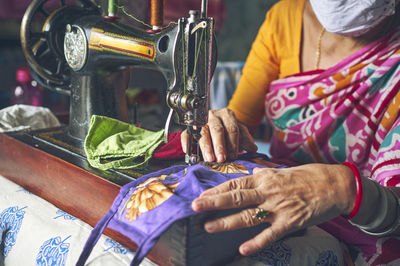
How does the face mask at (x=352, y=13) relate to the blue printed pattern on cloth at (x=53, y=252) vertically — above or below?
above

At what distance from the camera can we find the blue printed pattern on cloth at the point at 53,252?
661mm

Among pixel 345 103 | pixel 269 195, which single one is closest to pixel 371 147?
pixel 345 103

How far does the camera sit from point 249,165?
2.51 feet

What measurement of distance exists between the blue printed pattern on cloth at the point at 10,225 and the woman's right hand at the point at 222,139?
39 cm

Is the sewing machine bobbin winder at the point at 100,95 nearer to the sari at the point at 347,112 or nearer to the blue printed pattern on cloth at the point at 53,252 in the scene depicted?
the blue printed pattern on cloth at the point at 53,252

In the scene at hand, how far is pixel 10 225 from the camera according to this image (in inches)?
30.8

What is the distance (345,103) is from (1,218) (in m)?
1.03

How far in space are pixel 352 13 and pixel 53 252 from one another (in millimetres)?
983

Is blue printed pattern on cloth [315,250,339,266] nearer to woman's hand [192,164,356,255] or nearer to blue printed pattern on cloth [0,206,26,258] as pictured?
woman's hand [192,164,356,255]

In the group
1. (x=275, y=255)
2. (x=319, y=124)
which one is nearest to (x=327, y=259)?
(x=275, y=255)

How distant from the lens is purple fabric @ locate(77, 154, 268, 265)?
1.74 ft

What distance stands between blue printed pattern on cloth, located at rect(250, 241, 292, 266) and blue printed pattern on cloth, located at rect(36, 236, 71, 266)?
1.14ft

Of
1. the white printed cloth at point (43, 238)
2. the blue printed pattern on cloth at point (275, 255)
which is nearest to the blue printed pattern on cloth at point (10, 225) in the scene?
the white printed cloth at point (43, 238)

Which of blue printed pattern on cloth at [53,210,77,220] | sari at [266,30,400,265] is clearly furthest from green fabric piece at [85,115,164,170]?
sari at [266,30,400,265]
